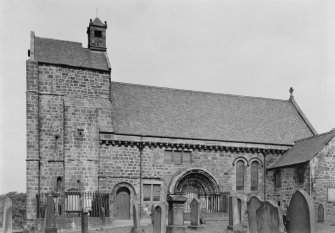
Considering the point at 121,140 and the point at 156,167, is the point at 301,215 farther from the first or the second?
the point at 156,167

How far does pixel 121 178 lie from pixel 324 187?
13.6 meters

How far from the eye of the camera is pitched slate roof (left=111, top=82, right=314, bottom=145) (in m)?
33.3

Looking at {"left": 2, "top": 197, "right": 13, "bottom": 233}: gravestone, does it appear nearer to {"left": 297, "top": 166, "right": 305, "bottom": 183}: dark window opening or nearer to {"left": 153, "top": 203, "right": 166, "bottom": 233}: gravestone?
{"left": 153, "top": 203, "right": 166, "bottom": 233}: gravestone

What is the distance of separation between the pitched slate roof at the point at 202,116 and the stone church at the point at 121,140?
0.10 meters

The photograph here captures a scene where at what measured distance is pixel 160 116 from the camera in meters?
34.4

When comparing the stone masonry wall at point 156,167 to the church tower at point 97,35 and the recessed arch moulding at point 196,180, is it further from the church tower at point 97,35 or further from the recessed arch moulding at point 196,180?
the church tower at point 97,35

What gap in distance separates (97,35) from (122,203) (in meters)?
12.7

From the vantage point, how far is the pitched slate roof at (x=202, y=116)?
109 ft

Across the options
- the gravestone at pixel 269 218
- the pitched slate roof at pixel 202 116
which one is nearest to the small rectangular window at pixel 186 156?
the pitched slate roof at pixel 202 116

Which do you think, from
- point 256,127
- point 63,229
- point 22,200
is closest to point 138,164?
point 63,229

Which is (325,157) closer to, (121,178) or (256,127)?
(256,127)

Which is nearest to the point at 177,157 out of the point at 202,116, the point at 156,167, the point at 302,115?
the point at 156,167

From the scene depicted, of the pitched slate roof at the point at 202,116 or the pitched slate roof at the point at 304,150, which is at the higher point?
the pitched slate roof at the point at 202,116

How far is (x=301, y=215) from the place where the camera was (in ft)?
33.5
